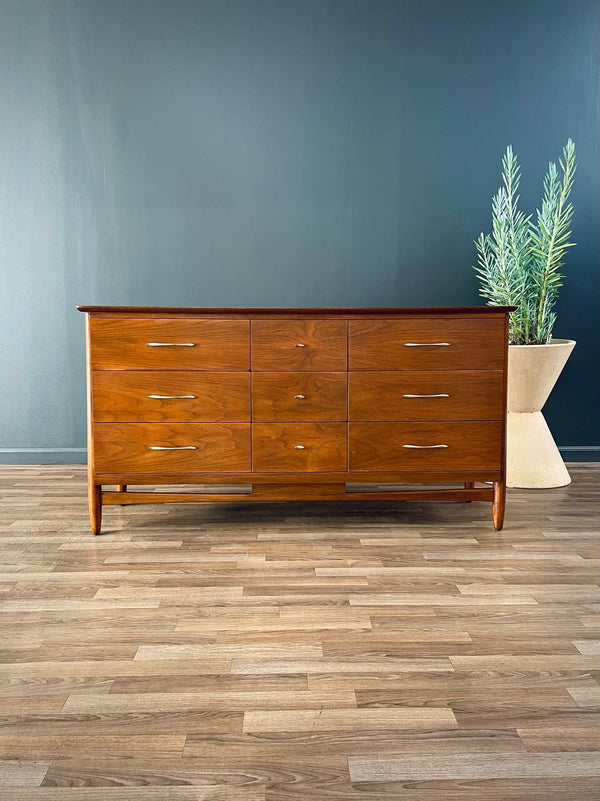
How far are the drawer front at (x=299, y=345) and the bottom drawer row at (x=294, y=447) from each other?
0.18 metres

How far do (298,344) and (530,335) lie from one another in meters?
1.09

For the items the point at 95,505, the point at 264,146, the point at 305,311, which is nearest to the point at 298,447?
the point at 305,311

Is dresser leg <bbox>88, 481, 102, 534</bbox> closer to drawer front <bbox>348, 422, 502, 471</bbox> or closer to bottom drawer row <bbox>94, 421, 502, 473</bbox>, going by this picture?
bottom drawer row <bbox>94, 421, 502, 473</bbox>

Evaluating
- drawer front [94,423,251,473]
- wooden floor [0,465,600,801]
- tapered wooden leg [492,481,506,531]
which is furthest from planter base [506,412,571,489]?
drawer front [94,423,251,473]

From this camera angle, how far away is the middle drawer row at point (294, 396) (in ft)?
6.89

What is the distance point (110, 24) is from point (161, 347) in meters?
1.66

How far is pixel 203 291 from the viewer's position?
3008mm

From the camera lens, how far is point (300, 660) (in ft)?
4.39

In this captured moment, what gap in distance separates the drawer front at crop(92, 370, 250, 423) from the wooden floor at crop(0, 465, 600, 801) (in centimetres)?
36

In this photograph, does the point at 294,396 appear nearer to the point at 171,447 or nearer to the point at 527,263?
the point at 171,447

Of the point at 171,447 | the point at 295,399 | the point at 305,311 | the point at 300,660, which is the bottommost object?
the point at 300,660

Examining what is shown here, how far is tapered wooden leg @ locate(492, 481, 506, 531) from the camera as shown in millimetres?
2145

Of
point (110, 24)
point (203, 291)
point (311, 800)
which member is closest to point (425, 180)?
point (203, 291)

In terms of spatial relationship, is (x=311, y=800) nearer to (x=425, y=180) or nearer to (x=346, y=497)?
(x=346, y=497)
